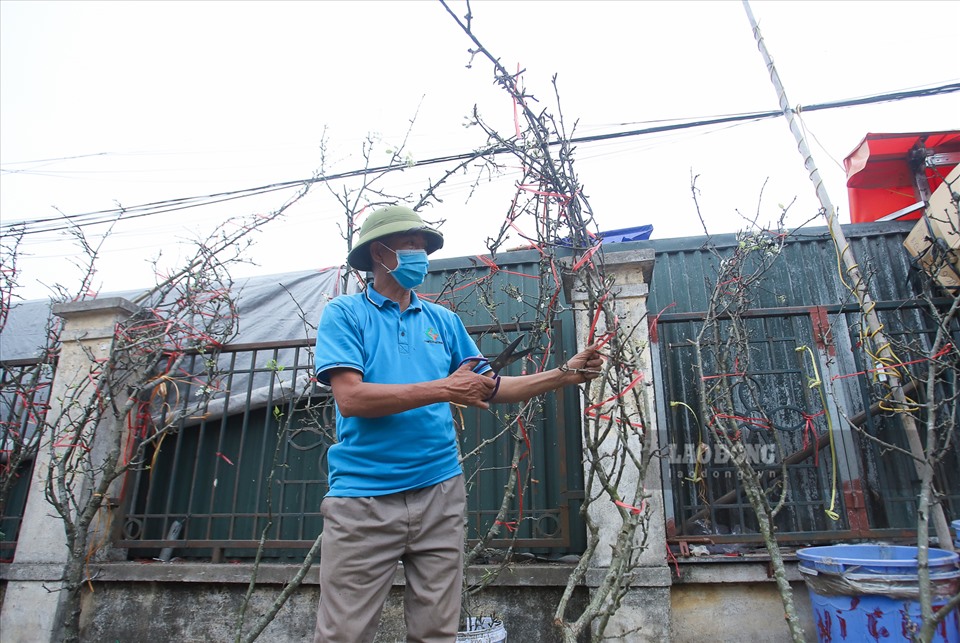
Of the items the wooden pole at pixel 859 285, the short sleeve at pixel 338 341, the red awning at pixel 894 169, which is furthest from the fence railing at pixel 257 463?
the red awning at pixel 894 169

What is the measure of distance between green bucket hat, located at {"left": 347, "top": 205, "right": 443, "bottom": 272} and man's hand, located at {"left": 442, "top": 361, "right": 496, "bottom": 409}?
613mm

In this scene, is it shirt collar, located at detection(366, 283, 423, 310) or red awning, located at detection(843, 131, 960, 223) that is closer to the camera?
shirt collar, located at detection(366, 283, 423, 310)

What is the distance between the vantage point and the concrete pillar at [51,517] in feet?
12.2

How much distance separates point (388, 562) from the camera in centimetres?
184

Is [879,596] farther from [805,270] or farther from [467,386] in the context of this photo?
[805,270]

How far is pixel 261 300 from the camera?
5566mm

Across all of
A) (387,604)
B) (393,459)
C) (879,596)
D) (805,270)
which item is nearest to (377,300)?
(393,459)

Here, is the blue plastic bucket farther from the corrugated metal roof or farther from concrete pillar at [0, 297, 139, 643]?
concrete pillar at [0, 297, 139, 643]

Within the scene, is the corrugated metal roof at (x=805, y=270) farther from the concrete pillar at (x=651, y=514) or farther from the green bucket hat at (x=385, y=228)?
the green bucket hat at (x=385, y=228)

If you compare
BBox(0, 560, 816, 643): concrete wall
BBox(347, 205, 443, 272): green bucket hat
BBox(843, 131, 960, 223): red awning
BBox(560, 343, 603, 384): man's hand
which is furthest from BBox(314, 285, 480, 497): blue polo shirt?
BBox(843, 131, 960, 223): red awning

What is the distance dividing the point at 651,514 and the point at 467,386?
1.92 metres

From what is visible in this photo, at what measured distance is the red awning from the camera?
507 centimetres

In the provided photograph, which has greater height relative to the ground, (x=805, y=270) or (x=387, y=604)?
(x=805, y=270)

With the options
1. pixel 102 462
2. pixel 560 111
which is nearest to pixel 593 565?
pixel 560 111
